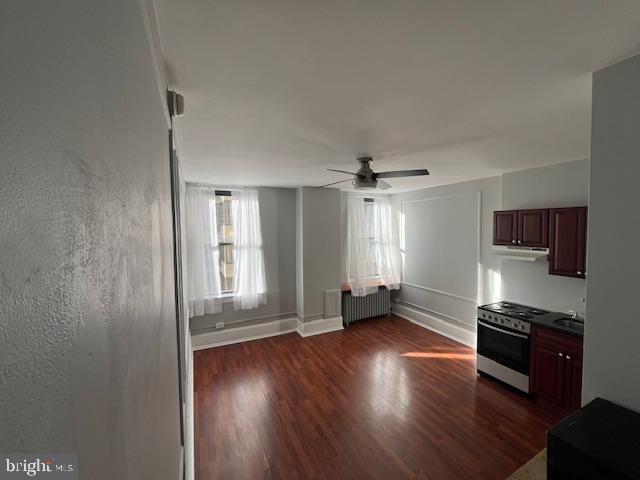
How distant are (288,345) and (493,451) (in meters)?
2.69

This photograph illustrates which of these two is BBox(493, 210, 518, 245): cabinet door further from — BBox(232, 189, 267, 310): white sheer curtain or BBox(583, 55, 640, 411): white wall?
BBox(232, 189, 267, 310): white sheer curtain

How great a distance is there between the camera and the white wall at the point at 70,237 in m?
0.17

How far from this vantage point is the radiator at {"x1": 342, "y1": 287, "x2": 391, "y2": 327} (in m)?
4.90

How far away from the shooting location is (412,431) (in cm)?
237

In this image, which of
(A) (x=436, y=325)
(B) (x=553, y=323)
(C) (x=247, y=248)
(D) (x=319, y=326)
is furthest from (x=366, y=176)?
(A) (x=436, y=325)

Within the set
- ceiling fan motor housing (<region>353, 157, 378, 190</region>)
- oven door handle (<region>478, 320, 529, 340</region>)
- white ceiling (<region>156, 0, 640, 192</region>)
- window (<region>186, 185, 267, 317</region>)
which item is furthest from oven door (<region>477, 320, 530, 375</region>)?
window (<region>186, 185, 267, 317</region>)

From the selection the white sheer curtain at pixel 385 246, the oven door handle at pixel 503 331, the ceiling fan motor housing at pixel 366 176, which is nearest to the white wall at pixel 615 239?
the ceiling fan motor housing at pixel 366 176

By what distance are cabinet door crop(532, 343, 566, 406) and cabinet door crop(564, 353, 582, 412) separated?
0.04m

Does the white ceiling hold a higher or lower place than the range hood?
higher

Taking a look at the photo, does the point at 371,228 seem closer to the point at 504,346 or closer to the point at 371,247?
the point at 371,247

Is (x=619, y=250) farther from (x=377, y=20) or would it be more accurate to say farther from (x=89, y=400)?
(x=89, y=400)

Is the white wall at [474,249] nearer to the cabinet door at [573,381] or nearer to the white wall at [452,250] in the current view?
the white wall at [452,250]

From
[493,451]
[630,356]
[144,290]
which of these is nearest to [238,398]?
[493,451]

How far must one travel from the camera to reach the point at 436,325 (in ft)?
15.0
